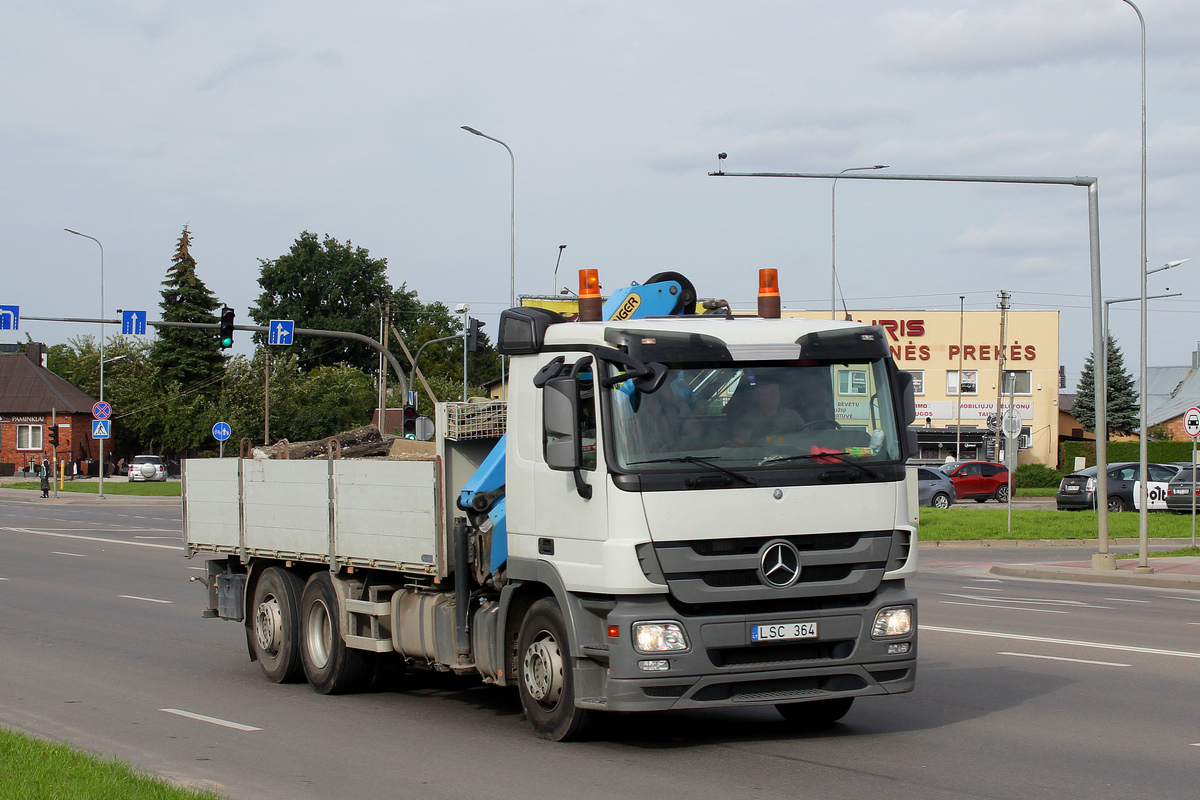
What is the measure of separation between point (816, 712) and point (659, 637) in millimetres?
1854

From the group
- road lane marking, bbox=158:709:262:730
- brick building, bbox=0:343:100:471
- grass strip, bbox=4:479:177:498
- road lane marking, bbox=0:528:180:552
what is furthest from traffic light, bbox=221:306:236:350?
brick building, bbox=0:343:100:471

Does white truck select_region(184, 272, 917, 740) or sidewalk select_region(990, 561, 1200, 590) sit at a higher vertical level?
white truck select_region(184, 272, 917, 740)

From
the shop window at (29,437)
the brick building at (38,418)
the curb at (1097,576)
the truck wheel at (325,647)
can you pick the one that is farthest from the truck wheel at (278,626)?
the shop window at (29,437)

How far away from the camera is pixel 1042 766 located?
286 inches

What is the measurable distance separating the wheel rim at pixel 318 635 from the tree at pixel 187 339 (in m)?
72.3

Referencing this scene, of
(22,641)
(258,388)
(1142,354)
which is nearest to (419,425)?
(22,641)

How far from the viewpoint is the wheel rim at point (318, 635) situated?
10516mm

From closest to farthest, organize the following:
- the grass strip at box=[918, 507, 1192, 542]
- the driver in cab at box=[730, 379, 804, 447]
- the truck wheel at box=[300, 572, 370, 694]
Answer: the driver in cab at box=[730, 379, 804, 447]
the truck wheel at box=[300, 572, 370, 694]
the grass strip at box=[918, 507, 1192, 542]

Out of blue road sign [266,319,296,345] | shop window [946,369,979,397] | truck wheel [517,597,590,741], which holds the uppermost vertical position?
blue road sign [266,319,296,345]

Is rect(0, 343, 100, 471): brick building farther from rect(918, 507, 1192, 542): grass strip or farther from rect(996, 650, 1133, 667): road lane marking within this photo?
rect(996, 650, 1133, 667): road lane marking

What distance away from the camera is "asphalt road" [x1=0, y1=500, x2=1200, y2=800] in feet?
23.0

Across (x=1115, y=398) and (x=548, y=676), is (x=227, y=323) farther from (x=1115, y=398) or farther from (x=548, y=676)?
(x=1115, y=398)

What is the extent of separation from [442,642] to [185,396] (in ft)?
246

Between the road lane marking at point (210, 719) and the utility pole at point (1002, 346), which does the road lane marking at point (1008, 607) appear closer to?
the road lane marking at point (210, 719)
